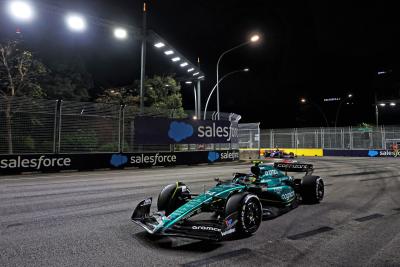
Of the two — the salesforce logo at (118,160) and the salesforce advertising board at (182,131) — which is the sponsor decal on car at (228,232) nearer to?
the salesforce logo at (118,160)

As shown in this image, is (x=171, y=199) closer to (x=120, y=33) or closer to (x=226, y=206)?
(x=226, y=206)

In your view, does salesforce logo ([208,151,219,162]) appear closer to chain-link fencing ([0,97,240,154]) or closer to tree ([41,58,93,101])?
chain-link fencing ([0,97,240,154])

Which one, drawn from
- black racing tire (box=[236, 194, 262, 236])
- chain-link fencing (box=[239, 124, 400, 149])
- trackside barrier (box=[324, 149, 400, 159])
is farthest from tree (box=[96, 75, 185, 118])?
black racing tire (box=[236, 194, 262, 236])

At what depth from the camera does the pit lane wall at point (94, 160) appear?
13555 mm

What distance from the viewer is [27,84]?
21.8 meters

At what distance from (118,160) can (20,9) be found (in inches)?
314

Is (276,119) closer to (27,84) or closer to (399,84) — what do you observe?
(399,84)

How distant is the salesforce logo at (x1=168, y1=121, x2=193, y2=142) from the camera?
19844 millimetres

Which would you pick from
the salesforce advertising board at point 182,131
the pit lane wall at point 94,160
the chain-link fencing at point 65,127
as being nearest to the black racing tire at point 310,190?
the pit lane wall at point 94,160

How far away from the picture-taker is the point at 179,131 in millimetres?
20328

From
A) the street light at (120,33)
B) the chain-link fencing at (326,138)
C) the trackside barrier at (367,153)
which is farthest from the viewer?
the trackside barrier at (367,153)

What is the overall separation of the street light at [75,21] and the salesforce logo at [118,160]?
6415mm

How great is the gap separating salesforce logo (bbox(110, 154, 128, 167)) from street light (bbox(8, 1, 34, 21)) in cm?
738

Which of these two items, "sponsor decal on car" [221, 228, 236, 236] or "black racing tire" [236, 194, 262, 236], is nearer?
"sponsor decal on car" [221, 228, 236, 236]
